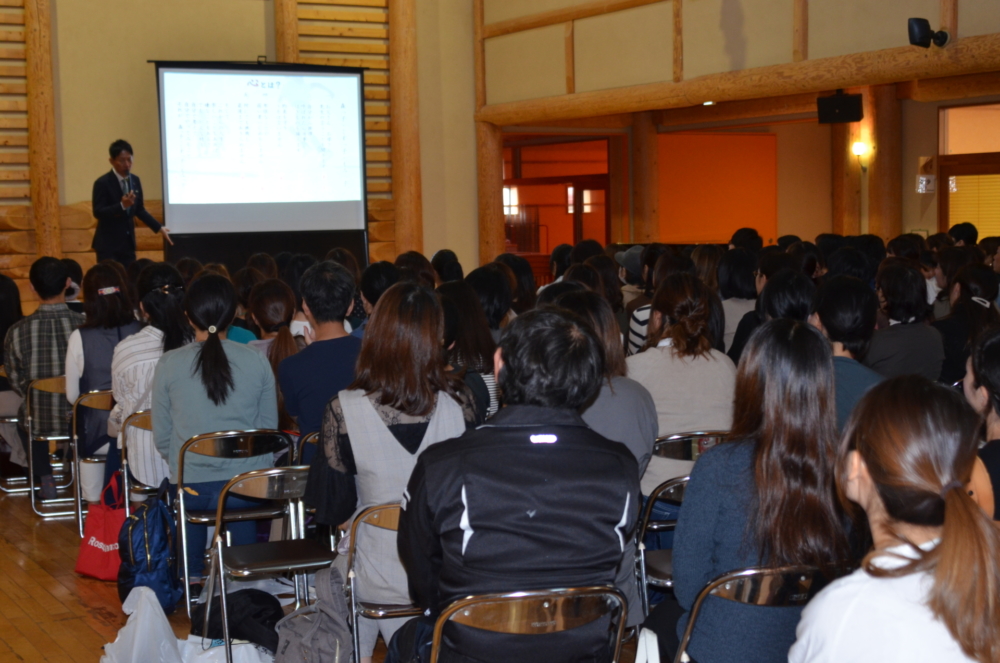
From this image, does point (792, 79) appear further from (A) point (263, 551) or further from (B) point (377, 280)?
(A) point (263, 551)

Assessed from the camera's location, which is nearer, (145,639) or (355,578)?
(355,578)

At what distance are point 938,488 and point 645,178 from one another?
12.7m

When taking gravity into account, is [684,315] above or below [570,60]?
below

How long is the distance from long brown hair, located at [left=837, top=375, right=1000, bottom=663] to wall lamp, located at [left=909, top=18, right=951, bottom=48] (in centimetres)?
626

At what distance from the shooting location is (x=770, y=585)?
2.06 metres

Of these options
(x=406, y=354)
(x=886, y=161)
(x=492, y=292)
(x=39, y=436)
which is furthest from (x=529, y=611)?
(x=886, y=161)

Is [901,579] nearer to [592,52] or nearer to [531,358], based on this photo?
[531,358]

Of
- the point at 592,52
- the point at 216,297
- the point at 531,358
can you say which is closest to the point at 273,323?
the point at 216,297

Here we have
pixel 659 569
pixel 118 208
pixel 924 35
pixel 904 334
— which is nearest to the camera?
pixel 659 569

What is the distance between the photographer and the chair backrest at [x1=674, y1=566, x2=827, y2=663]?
2.05m

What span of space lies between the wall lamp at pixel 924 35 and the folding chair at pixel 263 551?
5774mm

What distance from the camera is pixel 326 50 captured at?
416 inches

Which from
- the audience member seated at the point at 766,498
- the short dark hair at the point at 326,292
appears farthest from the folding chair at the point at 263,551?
the audience member seated at the point at 766,498

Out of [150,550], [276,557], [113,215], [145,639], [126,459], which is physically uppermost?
[113,215]
